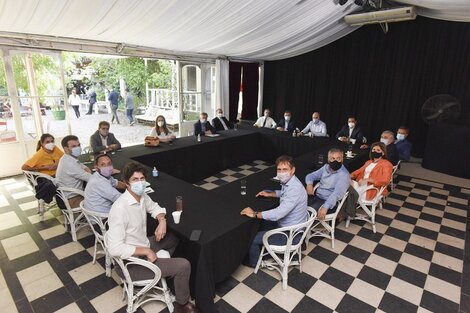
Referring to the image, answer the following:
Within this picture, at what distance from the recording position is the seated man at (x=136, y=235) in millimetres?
1977

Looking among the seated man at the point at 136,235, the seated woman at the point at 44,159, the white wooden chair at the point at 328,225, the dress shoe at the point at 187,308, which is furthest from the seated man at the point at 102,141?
the white wooden chair at the point at 328,225

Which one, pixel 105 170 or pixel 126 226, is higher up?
pixel 105 170

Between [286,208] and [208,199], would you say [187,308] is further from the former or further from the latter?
[286,208]

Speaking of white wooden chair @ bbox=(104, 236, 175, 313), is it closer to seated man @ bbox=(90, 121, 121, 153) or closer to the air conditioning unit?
seated man @ bbox=(90, 121, 121, 153)

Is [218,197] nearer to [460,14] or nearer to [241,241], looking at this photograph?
[241,241]

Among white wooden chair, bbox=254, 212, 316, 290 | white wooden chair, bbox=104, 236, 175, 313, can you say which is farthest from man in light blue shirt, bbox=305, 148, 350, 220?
white wooden chair, bbox=104, 236, 175, 313

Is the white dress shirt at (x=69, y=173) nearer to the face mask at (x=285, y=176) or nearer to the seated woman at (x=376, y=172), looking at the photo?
the face mask at (x=285, y=176)

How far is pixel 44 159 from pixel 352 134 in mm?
5465

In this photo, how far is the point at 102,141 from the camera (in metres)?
4.67

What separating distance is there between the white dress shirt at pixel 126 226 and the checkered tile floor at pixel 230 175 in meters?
2.92

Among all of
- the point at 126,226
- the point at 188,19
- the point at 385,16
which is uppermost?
the point at 385,16

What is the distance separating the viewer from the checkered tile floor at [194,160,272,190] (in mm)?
5290

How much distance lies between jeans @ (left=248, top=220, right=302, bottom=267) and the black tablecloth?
0.07m

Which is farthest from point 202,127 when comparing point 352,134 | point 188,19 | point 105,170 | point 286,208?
point 286,208
